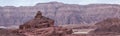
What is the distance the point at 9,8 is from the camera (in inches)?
6009

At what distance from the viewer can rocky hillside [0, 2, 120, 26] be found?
13475cm

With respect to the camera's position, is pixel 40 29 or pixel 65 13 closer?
pixel 40 29

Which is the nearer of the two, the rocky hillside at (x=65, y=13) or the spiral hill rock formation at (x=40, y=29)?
the spiral hill rock formation at (x=40, y=29)

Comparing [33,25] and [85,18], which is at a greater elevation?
[33,25]

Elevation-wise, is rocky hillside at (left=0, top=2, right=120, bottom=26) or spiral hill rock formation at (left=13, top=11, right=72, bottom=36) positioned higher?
spiral hill rock formation at (left=13, top=11, right=72, bottom=36)

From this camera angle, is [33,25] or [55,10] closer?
[33,25]

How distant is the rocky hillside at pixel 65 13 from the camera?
135m

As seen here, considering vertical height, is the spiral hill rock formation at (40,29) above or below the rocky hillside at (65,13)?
above

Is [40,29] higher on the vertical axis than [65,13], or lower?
higher

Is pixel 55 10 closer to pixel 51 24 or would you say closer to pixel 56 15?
pixel 56 15

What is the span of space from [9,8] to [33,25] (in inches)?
4125

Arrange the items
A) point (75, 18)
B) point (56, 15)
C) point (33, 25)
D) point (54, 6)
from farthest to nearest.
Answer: point (54, 6) → point (56, 15) → point (75, 18) → point (33, 25)

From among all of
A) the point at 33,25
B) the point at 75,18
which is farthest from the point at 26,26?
the point at 75,18

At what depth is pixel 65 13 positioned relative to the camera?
469 ft
